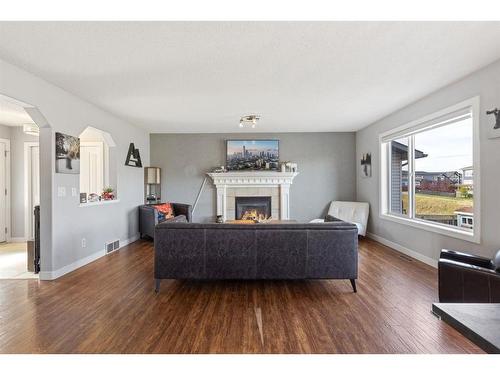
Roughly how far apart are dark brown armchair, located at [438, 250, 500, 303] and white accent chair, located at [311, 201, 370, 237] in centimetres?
313

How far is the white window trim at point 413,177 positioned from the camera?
3.23 m

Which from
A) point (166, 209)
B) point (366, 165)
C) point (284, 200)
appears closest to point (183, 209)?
point (166, 209)

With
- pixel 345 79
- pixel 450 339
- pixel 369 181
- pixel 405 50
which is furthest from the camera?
pixel 369 181

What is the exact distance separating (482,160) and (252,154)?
15.1ft

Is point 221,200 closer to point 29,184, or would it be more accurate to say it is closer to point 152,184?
point 152,184

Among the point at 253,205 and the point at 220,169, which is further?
the point at 253,205

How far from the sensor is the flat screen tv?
691 centimetres

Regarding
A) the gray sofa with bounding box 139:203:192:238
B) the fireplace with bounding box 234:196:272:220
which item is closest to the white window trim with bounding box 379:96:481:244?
the fireplace with bounding box 234:196:272:220

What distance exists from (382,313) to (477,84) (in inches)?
111

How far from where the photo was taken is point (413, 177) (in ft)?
15.6

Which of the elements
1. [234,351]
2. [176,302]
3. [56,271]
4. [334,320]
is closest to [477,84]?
[334,320]

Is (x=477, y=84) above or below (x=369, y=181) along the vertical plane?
above

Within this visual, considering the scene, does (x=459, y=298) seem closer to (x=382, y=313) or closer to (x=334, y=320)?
(x=382, y=313)

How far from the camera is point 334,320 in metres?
2.44
